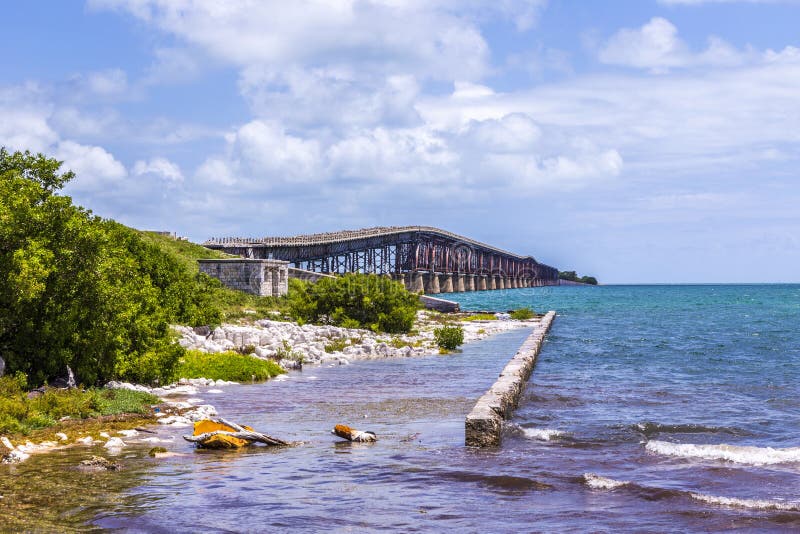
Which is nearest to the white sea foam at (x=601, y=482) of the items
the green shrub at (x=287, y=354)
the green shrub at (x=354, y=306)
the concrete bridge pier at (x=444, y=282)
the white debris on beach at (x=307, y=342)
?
the white debris on beach at (x=307, y=342)

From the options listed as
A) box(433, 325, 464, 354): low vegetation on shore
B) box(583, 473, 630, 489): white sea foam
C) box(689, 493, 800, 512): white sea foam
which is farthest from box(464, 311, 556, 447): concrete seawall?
box(433, 325, 464, 354): low vegetation on shore

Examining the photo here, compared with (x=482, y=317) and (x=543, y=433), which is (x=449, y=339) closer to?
(x=543, y=433)

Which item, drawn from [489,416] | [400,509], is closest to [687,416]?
[489,416]

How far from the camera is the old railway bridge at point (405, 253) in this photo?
95625mm

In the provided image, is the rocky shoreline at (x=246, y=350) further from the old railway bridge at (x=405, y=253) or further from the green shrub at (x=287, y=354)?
the old railway bridge at (x=405, y=253)

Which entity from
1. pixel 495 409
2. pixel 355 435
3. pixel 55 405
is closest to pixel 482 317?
pixel 495 409

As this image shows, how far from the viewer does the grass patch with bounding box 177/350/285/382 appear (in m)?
21.3

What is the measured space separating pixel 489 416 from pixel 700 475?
335cm

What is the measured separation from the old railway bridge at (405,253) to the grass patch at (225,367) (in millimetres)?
56865

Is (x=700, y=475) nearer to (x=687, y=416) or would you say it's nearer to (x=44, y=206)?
(x=687, y=416)

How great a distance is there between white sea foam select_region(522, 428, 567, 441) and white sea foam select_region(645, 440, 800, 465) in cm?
159

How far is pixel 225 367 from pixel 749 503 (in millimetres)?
15283

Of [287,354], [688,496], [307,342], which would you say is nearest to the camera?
[688,496]

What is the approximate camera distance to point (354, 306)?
125ft
